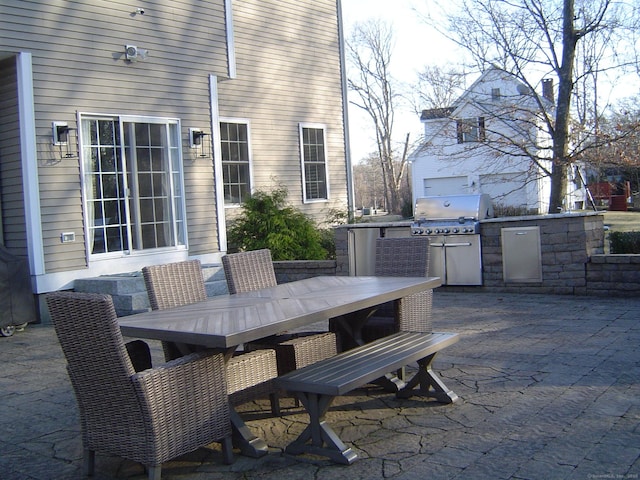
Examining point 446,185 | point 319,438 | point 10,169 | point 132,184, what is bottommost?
point 319,438

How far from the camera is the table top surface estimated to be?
12.0ft

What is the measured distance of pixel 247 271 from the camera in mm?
5953

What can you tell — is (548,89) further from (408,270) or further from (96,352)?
(96,352)

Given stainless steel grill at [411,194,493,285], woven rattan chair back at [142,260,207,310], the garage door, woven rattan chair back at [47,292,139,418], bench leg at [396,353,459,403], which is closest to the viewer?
woven rattan chair back at [47,292,139,418]

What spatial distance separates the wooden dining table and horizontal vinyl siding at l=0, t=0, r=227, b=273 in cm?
476

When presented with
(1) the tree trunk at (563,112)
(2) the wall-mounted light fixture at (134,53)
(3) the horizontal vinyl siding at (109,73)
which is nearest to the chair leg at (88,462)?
(3) the horizontal vinyl siding at (109,73)

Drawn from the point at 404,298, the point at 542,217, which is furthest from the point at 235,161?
the point at 404,298

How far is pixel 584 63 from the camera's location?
14008mm

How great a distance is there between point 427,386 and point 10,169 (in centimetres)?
657

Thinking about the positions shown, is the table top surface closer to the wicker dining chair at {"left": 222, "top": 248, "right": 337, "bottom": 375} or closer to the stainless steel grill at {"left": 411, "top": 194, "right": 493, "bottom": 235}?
the wicker dining chair at {"left": 222, "top": 248, "right": 337, "bottom": 375}

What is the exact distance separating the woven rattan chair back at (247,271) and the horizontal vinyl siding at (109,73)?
404 centimetres

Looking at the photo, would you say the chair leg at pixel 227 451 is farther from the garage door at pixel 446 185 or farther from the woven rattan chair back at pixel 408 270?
the garage door at pixel 446 185

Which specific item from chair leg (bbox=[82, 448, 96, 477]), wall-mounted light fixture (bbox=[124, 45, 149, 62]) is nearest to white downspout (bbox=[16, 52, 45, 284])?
wall-mounted light fixture (bbox=[124, 45, 149, 62])

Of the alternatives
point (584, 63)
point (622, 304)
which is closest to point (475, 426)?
point (622, 304)
